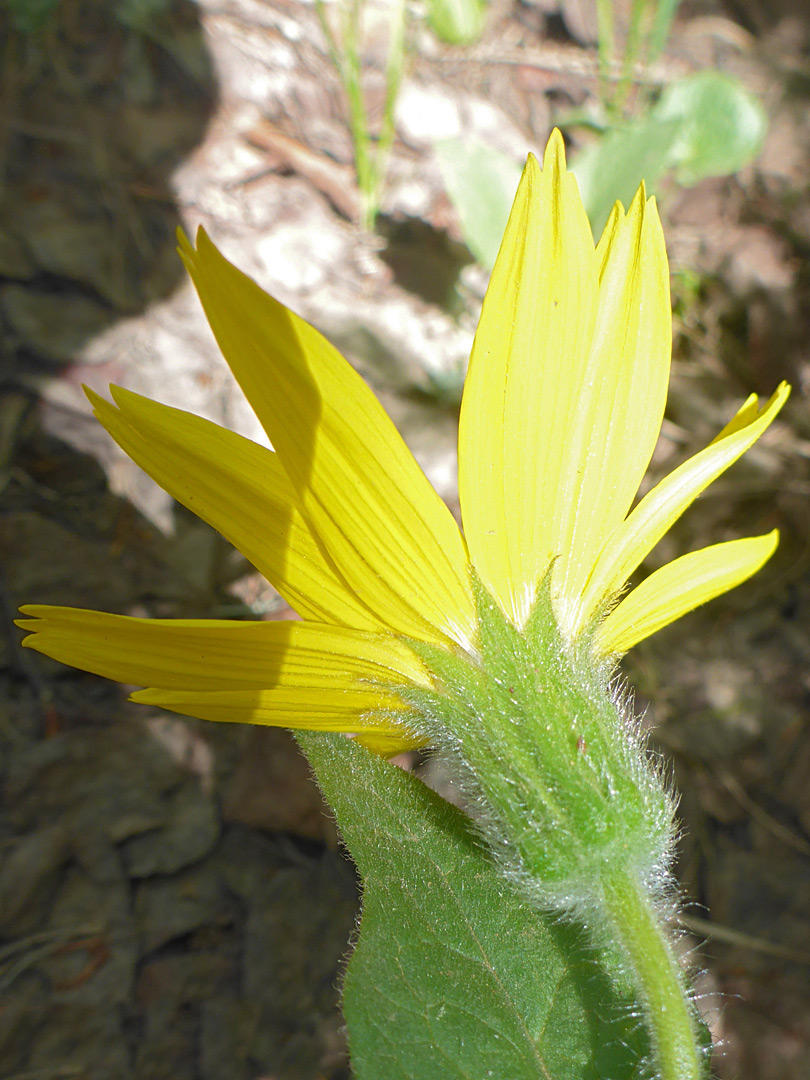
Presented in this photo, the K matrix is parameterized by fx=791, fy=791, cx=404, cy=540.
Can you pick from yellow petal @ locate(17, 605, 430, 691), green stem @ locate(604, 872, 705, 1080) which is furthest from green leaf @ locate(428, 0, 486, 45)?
green stem @ locate(604, 872, 705, 1080)

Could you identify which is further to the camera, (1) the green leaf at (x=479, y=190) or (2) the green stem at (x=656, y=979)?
(1) the green leaf at (x=479, y=190)

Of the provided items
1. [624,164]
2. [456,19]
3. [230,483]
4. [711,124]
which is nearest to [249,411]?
[624,164]

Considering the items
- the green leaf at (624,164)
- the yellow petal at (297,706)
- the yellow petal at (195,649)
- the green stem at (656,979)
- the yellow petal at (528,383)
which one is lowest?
the green stem at (656,979)

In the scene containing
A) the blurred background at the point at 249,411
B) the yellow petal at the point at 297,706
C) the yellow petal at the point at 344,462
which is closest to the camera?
the yellow petal at the point at 344,462

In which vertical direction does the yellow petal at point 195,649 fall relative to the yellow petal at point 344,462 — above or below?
below

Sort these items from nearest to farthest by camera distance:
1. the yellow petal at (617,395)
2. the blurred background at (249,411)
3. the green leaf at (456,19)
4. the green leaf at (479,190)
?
the yellow petal at (617,395) < the blurred background at (249,411) < the green leaf at (479,190) < the green leaf at (456,19)

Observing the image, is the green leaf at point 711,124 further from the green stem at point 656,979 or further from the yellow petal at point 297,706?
the green stem at point 656,979

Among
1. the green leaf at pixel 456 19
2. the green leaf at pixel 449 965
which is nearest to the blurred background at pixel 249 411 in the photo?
the green leaf at pixel 456 19
